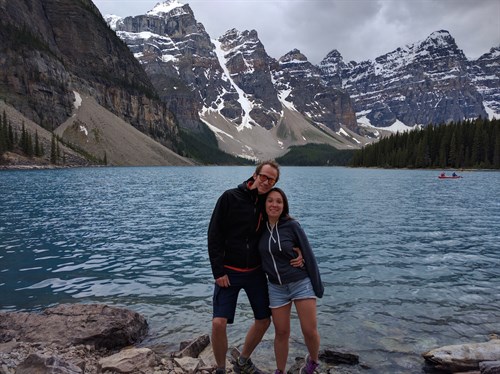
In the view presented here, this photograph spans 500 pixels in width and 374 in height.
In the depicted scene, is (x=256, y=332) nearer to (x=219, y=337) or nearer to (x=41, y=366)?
(x=219, y=337)

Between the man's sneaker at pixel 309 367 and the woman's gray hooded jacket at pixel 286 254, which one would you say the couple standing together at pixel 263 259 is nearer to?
the woman's gray hooded jacket at pixel 286 254

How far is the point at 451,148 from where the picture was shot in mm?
137250

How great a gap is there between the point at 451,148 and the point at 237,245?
15087cm

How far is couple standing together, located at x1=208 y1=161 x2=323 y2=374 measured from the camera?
6680mm

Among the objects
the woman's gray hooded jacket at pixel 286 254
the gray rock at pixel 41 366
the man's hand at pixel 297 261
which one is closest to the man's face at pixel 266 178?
the woman's gray hooded jacket at pixel 286 254

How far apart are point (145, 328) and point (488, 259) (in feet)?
56.1

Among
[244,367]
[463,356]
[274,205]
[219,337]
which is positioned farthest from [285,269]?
[463,356]

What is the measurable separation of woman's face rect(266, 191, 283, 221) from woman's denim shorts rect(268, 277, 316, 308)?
1.28 metres

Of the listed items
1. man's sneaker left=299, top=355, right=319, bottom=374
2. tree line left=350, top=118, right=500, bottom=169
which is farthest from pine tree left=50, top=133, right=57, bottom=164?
man's sneaker left=299, top=355, right=319, bottom=374

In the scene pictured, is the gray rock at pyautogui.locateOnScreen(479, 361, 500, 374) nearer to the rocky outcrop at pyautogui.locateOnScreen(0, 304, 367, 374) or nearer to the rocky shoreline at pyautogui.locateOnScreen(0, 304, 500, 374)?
the rocky shoreline at pyautogui.locateOnScreen(0, 304, 500, 374)

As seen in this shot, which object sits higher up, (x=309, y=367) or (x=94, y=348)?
(x=309, y=367)

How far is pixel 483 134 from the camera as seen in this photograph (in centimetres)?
13250

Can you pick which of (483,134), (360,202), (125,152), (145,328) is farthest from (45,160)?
(483,134)

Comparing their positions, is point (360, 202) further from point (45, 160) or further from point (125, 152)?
point (125, 152)
